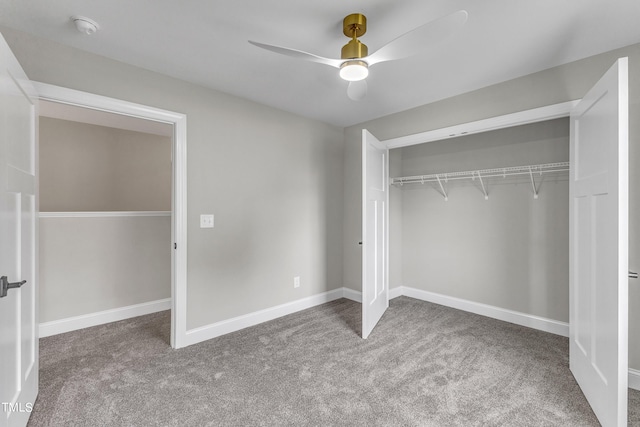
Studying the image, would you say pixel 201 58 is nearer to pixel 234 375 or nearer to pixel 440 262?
pixel 234 375

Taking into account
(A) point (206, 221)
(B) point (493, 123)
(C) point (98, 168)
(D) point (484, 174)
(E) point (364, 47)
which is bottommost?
(A) point (206, 221)

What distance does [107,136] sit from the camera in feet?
13.2

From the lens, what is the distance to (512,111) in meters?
2.71

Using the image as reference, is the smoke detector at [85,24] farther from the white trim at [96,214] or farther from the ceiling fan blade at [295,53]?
the white trim at [96,214]

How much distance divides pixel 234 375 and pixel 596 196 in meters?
2.67

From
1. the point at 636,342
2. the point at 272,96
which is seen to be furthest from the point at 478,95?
the point at 636,342

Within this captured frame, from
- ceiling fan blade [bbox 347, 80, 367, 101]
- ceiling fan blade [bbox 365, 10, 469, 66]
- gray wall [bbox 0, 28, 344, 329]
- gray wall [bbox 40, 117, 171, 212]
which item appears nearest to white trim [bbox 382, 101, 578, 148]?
gray wall [bbox 0, 28, 344, 329]

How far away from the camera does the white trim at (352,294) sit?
3.97m

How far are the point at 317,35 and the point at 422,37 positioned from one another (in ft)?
2.60

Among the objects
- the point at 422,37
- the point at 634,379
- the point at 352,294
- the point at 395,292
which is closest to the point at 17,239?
the point at 422,37

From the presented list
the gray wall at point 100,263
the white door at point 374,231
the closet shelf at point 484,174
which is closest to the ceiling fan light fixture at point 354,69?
the white door at point 374,231

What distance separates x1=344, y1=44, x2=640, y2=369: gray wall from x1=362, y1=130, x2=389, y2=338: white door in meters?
0.54

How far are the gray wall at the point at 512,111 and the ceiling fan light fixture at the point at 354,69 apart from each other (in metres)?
1.69

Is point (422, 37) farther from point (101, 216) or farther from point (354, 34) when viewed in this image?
point (101, 216)
